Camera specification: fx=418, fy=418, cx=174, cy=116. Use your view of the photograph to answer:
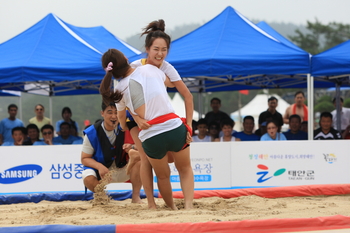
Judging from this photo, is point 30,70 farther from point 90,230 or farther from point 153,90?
point 90,230

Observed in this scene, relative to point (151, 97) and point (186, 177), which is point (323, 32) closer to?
point (186, 177)

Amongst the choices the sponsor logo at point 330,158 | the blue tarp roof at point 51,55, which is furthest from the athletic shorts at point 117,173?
the sponsor logo at point 330,158

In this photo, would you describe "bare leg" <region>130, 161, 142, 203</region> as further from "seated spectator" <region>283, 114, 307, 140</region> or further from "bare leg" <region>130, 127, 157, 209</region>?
"seated spectator" <region>283, 114, 307, 140</region>

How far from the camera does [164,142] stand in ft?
10.9

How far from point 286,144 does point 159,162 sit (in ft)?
10.2

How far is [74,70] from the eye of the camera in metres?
7.09

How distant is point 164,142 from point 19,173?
341 centimetres

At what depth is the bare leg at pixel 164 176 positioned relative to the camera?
346cm

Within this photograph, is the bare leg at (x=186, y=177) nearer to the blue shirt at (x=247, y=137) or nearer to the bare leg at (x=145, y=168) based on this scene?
the bare leg at (x=145, y=168)

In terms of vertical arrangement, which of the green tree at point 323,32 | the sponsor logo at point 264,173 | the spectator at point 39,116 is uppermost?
the green tree at point 323,32

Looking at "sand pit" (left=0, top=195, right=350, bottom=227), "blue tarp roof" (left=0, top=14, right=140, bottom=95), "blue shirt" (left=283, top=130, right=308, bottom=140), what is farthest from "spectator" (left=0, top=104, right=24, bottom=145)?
"blue shirt" (left=283, top=130, right=308, bottom=140)

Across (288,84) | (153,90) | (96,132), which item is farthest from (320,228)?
(288,84)

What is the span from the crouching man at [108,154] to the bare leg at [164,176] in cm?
76

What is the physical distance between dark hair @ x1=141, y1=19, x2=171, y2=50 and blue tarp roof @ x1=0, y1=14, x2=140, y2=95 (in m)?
3.61
